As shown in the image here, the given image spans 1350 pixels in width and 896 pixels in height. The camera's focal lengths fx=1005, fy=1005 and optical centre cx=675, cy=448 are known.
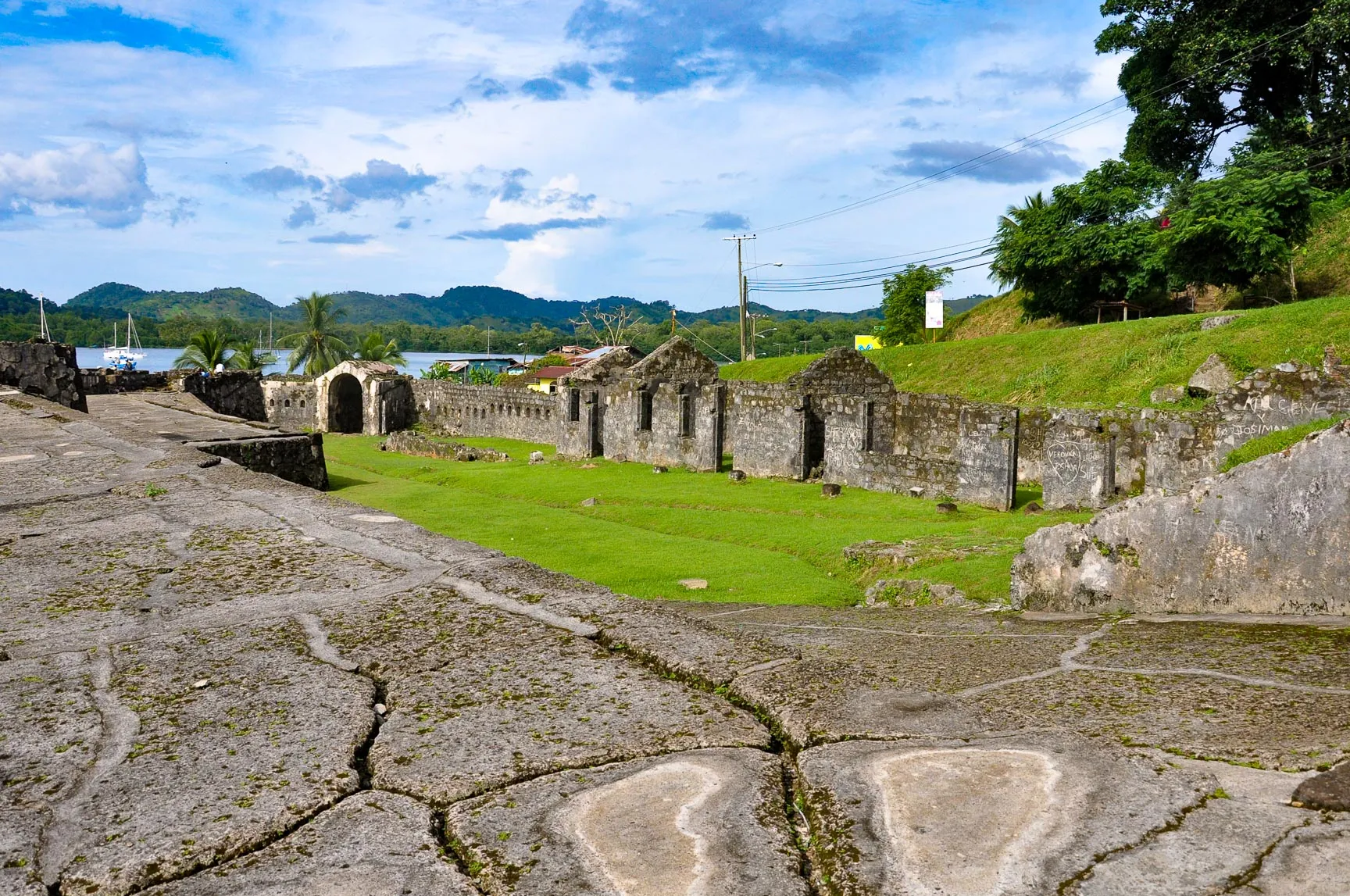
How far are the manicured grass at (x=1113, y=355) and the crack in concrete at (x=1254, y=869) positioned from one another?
16.5 m

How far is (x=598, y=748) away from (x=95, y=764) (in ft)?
4.19

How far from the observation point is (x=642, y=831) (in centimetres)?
225

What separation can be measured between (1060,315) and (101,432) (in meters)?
34.6

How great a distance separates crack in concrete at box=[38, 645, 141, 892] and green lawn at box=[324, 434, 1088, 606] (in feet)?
22.7

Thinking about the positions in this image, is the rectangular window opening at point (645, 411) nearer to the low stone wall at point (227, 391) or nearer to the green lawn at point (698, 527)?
the green lawn at point (698, 527)

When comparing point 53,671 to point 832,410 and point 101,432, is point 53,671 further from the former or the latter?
point 832,410

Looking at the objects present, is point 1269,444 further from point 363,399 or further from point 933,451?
point 363,399

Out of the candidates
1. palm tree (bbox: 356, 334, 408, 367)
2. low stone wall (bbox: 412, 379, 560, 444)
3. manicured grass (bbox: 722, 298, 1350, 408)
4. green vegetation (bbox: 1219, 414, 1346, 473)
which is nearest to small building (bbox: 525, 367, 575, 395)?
palm tree (bbox: 356, 334, 408, 367)

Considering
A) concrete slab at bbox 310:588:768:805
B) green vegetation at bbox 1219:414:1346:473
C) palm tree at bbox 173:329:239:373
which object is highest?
palm tree at bbox 173:329:239:373

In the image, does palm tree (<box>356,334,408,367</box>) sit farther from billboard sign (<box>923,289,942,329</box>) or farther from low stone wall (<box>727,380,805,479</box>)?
low stone wall (<box>727,380,805,479</box>)

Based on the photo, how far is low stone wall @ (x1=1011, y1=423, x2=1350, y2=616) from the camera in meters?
5.09

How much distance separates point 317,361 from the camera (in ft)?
198

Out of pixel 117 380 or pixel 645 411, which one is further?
pixel 117 380

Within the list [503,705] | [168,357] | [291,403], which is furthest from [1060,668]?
[168,357]
